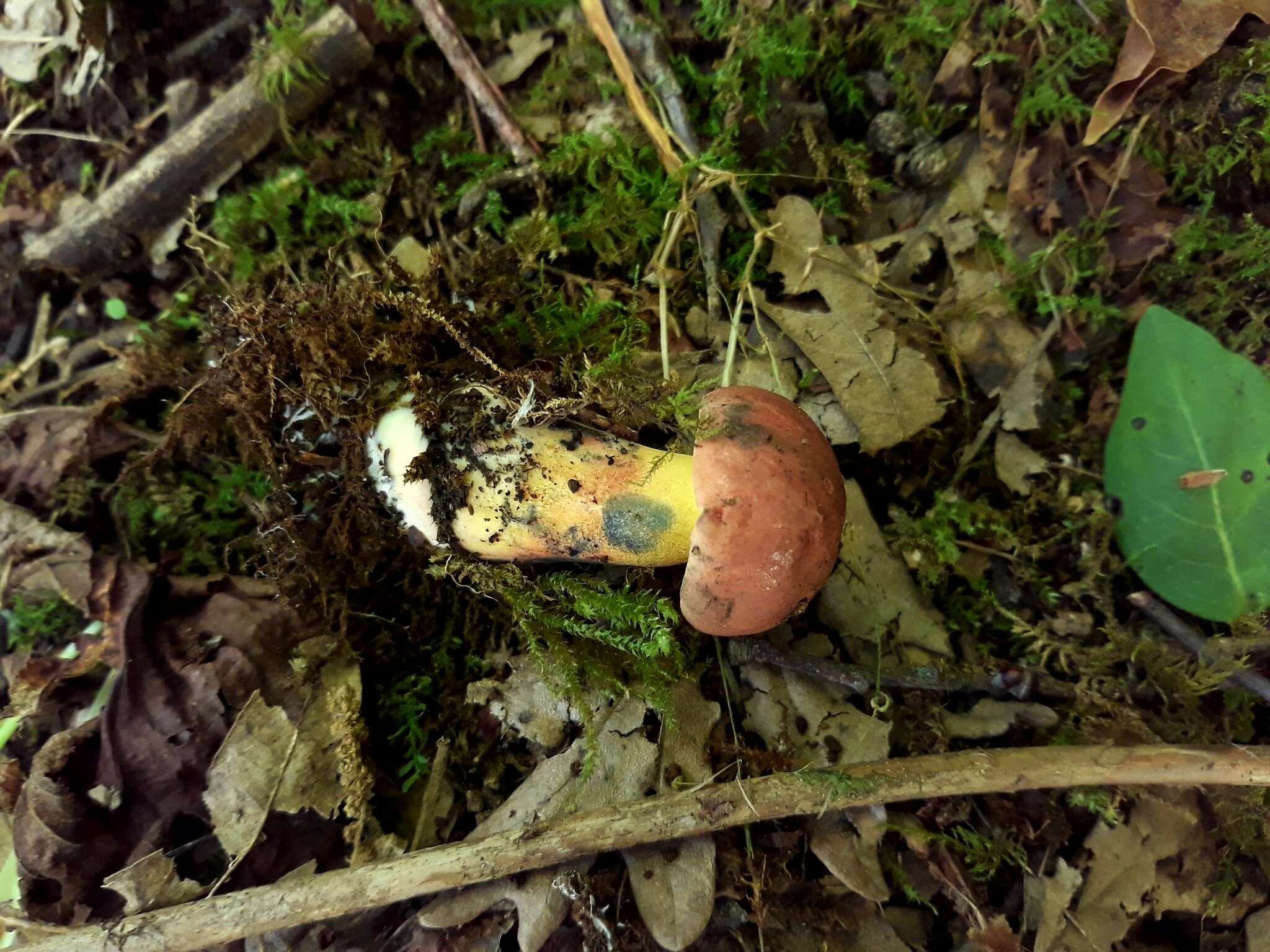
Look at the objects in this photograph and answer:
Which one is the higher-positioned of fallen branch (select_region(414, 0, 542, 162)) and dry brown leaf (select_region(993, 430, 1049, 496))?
fallen branch (select_region(414, 0, 542, 162))

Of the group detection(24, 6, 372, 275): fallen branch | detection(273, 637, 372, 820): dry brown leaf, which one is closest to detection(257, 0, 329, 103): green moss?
detection(24, 6, 372, 275): fallen branch

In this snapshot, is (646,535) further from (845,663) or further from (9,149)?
(9,149)

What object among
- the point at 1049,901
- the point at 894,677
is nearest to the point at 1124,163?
the point at 894,677

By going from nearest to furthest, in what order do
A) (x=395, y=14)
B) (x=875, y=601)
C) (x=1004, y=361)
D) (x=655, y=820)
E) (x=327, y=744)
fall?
(x=655, y=820)
(x=327, y=744)
(x=875, y=601)
(x=1004, y=361)
(x=395, y=14)

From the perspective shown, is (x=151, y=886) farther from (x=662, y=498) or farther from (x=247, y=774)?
(x=662, y=498)

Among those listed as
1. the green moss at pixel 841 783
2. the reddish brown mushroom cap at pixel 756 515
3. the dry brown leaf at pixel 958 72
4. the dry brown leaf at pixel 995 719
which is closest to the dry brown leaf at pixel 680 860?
the green moss at pixel 841 783

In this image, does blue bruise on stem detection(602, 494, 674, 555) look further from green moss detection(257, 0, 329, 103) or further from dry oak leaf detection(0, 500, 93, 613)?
green moss detection(257, 0, 329, 103)

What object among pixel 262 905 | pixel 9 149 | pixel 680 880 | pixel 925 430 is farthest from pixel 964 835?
pixel 9 149
